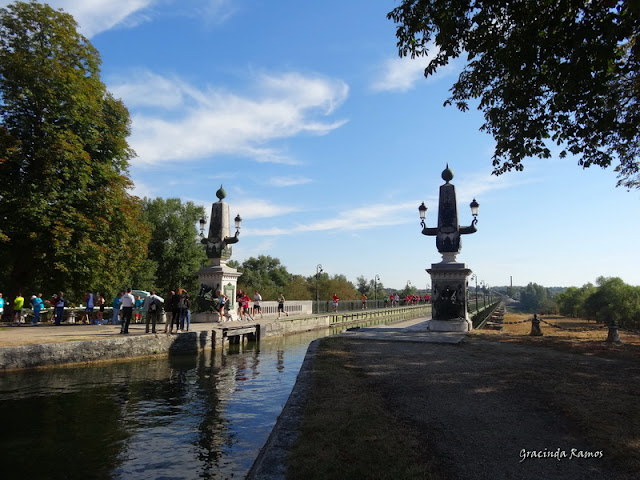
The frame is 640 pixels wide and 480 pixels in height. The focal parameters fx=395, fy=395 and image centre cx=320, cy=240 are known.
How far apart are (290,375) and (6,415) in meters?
7.15

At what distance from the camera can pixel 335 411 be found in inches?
225

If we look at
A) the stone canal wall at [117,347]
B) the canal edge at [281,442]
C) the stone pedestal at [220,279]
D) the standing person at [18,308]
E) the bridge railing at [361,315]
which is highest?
the stone pedestal at [220,279]

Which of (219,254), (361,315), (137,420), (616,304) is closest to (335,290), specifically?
(361,315)

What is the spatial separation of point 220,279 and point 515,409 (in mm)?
18361

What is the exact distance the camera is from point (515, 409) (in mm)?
5836

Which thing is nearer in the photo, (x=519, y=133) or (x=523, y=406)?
(x=523, y=406)

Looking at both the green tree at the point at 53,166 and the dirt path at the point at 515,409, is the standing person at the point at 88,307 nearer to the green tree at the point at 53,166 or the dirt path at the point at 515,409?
the green tree at the point at 53,166

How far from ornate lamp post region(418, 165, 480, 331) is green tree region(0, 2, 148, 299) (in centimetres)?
1618

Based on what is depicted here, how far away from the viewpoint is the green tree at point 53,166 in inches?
716

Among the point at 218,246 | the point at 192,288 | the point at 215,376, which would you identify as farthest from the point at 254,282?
the point at 215,376

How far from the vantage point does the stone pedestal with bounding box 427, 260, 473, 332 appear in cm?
1634

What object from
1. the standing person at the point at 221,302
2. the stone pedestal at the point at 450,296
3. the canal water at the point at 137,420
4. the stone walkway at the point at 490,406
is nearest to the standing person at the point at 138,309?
the standing person at the point at 221,302

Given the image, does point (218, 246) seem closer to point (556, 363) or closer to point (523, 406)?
point (556, 363)

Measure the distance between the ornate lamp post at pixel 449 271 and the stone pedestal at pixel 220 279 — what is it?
37.4 ft
